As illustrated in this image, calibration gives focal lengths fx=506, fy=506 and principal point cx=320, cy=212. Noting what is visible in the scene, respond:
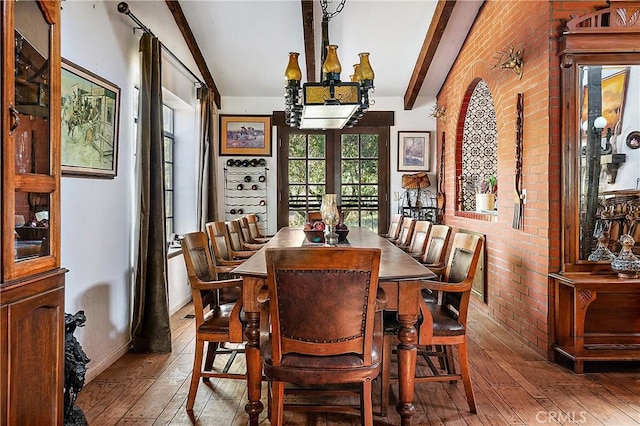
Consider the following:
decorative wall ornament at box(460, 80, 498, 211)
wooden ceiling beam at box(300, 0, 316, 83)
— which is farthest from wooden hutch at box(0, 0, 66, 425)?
decorative wall ornament at box(460, 80, 498, 211)

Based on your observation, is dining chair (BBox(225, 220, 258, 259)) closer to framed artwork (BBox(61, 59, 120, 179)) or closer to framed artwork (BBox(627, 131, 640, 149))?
framed artwork (BBox(61, 59, 120, 179))

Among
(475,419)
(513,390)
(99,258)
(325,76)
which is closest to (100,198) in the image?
(99,258)

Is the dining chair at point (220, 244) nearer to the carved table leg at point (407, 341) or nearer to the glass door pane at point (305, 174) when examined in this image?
the carved table leg at point (407, 341)

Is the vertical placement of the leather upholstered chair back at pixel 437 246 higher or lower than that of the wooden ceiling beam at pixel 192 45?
lower

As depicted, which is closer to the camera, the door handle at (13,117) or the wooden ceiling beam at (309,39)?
the door handle at (13,117)

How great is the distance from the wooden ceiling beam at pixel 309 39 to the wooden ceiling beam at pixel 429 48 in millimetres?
1315

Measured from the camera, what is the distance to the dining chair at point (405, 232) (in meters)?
4.67

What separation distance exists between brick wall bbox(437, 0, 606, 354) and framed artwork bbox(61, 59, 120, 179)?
3152mm

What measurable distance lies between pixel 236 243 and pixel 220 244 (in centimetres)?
64

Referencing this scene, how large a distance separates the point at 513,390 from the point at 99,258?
283 centimetres

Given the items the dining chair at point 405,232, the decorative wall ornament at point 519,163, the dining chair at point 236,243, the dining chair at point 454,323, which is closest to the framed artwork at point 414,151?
the dining chair at point 405,232

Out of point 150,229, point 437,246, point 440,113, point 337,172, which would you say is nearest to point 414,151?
point 440,113

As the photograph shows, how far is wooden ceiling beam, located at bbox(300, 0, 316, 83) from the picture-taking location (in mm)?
5012

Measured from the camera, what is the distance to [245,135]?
24.4ft
